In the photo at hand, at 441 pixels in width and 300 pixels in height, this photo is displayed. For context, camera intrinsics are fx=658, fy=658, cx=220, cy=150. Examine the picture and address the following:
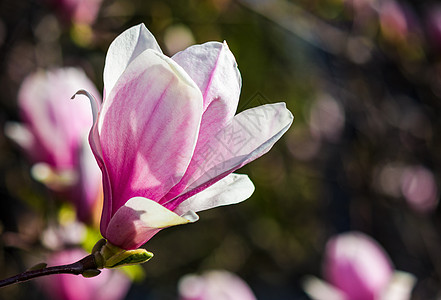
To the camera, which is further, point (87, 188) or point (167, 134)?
point (87, 188)

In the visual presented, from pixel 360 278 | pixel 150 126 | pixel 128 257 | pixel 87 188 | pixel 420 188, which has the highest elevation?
pixel 150 126

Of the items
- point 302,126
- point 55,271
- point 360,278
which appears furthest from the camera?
point 302,126

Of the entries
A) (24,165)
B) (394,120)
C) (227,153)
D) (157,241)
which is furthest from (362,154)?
(227,153)

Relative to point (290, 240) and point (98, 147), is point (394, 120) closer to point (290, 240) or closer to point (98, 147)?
point (290, 240)

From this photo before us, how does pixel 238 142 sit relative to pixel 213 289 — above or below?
above

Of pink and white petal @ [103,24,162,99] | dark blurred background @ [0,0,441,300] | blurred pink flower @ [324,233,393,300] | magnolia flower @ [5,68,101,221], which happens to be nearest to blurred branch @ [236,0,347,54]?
dark blurred background @ [0,0,441,300]

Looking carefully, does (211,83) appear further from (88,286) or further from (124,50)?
(88,286)

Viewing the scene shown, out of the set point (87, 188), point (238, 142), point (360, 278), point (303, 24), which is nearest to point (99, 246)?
point (238, 142)

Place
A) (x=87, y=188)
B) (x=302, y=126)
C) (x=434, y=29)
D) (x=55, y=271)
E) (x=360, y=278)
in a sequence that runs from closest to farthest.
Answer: (x=55, y=271), (x=87, y=188), (x=360, y=278), (x=434, y=29), (x=302, y=126)
